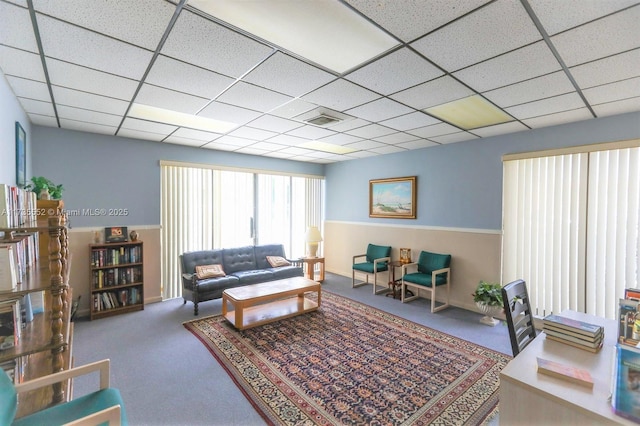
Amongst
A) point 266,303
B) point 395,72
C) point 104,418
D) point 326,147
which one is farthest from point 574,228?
point 104,418

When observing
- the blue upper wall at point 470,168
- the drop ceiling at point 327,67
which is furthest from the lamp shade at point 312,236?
the drop ceiling at point 327,67

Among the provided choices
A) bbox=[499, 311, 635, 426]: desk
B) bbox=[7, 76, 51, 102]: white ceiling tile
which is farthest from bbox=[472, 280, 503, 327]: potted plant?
bbox=[7, 76, 51, 102]: white ceiling tile

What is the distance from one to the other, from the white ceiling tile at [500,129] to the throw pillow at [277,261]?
142 inches

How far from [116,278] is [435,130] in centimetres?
475

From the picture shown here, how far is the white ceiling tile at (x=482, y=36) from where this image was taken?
1481 mm

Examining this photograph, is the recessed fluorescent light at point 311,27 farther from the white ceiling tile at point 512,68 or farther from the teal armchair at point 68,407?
the teal armchair at point 68,407

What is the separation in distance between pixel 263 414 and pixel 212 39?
253 cm

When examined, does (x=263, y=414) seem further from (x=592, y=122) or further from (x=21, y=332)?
(x=592, y=122)

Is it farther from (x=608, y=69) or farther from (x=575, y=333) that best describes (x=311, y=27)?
(x=575, y=333)

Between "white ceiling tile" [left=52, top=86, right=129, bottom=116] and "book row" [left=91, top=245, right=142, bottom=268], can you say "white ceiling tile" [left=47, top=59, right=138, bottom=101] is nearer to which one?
"white ceiling tile" [left=52, top=86, right=129, bottom=116]

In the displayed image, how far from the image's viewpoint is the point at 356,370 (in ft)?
8.52

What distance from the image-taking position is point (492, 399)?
2.21 meters

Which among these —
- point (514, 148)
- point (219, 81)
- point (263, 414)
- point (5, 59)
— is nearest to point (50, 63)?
point (5, 59)

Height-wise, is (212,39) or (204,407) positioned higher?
(212,39)
